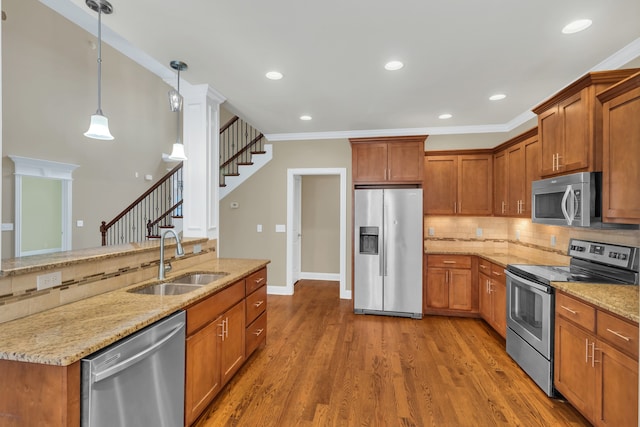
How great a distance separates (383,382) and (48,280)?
250cm

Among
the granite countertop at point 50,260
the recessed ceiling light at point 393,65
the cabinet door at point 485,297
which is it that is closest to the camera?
the granite countertop at point 50,260

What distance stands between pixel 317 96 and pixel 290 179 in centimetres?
195

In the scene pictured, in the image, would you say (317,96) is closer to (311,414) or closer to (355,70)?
(355,70)

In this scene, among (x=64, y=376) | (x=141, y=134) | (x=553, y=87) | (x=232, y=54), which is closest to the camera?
(x=64, y=376)

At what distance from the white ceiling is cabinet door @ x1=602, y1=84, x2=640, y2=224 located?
584mm

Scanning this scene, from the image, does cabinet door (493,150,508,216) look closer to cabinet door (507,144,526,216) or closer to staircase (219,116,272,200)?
cabinet door (507,144,526,216)

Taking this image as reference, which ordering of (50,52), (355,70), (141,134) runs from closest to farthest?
(355,70), (50,52), (141,134)

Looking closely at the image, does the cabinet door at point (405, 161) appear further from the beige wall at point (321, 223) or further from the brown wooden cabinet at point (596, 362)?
the brown wooden cabinet at point (596, 362)

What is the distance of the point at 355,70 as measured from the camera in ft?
9.49

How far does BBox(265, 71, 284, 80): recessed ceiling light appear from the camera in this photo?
2947 millimetres

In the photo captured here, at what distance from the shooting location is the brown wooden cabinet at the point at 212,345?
199cm

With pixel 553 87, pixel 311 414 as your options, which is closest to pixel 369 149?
pixel 553 87

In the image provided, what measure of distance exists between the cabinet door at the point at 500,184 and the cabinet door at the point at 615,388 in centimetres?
238

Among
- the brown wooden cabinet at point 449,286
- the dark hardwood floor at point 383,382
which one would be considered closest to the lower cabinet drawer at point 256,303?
the dark hardwood floor at point 383,382
